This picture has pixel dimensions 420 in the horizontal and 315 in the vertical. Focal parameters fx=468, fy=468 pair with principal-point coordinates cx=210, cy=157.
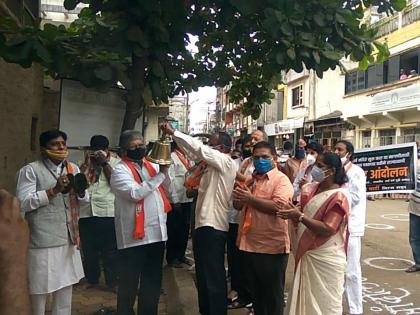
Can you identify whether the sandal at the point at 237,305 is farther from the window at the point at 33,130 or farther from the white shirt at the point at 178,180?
the window at the point at 33,130

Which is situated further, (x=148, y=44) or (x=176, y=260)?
(x=176, y=260)

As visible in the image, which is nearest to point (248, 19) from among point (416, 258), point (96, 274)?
point (96, 274)

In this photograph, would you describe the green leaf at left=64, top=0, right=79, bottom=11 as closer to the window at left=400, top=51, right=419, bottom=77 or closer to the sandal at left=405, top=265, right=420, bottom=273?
the sandal at left=405, top=265, right=420, bottom=273

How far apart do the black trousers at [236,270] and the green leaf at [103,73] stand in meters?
2.19

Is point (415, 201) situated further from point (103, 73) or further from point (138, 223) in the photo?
point (103, 73)

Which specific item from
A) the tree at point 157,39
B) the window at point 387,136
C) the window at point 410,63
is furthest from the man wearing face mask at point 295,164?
the window at point 387,136

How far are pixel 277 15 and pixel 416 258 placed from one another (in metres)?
4.50

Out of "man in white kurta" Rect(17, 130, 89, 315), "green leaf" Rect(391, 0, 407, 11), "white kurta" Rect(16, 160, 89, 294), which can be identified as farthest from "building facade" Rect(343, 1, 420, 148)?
"white kurta" Rect(16, 160, 89, 294)

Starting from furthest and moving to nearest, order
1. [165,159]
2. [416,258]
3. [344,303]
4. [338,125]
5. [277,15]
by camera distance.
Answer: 1. [338,125]
2. [416,258]
3. [344,303]
4. [165,159]
5. [277,15]

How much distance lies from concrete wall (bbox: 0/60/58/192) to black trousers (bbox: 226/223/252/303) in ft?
12.1

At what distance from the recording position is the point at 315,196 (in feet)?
11.9

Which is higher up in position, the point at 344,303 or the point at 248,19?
the point at 248,19

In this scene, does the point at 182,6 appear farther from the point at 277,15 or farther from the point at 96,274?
the point at 96,274

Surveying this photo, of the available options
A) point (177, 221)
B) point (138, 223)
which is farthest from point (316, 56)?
point (177, 221)
